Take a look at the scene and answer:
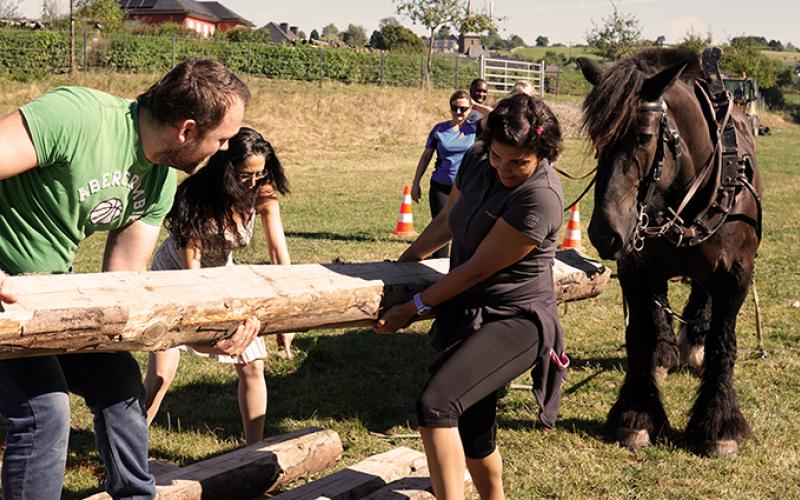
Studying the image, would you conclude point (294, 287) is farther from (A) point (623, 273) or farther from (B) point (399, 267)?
(A) point (623, 273)

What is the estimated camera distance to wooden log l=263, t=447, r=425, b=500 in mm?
4086

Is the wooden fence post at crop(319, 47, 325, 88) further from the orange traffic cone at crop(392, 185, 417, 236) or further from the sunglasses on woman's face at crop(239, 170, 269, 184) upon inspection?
the sunglasses on woman's face at crop(239, 170, 269, 184)

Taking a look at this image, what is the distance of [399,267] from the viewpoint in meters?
4.21

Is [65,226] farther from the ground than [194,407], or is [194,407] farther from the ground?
[65,226]

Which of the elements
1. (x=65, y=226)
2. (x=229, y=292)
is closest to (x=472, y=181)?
(x=229, y=292)

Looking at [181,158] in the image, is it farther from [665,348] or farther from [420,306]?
[665,348]

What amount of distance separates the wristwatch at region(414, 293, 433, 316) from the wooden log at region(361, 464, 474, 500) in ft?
2.67

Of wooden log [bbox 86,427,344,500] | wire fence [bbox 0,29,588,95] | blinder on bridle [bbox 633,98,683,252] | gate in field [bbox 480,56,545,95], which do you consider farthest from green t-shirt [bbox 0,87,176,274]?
gate in field [bbox 480,56,545,95]

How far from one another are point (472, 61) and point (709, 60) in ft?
126

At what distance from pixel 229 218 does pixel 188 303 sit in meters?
1.43

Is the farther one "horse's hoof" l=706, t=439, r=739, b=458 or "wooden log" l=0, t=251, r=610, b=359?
"horse's hoof" l=706, t=439, r=739, b=458

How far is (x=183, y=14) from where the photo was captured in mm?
74375

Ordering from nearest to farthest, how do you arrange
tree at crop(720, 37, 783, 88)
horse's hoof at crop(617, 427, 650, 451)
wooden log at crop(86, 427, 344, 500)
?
wooden log at crop(86, 427, 344, 500) < horse's hoof at crop(617, 427, 650, 451) < tree at crop(720, 37, 783, 88)

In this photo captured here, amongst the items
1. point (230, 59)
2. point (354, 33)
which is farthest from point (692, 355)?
point (354, 33)
